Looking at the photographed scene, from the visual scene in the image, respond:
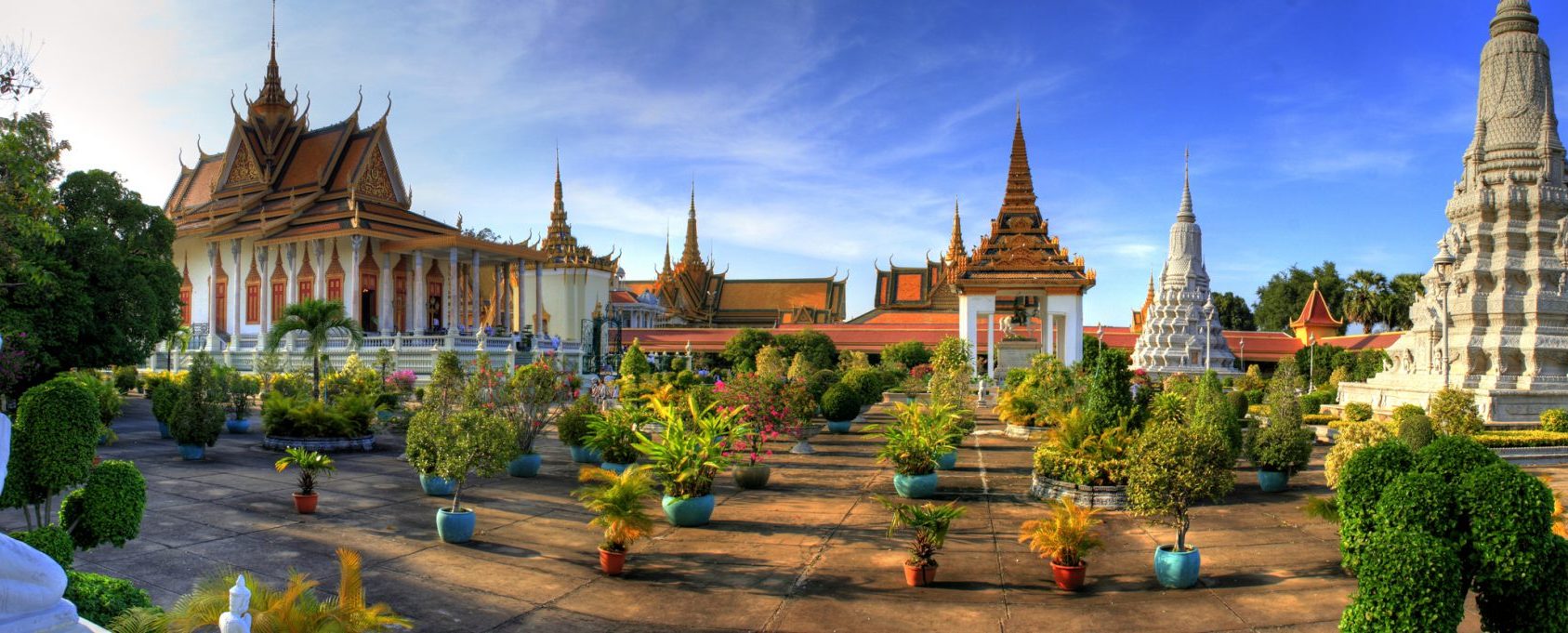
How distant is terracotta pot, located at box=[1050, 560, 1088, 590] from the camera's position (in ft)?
23.3

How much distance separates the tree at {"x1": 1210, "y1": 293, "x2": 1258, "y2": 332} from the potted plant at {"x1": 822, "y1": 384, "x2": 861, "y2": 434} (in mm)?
52024

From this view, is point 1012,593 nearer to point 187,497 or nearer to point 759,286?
point 187,497

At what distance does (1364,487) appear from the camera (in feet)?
16.8

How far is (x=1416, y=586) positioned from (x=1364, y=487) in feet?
2.43

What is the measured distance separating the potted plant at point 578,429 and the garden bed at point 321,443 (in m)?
3.74

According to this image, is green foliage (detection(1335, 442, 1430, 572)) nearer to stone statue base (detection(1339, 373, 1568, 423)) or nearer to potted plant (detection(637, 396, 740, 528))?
potted plant (detection(637, 396, 740, 528))

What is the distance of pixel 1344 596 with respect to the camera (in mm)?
6844

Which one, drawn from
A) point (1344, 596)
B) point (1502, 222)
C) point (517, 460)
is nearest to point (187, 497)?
point (517, 460)

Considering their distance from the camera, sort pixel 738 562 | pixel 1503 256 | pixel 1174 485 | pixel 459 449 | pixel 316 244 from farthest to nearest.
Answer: pixel 316 244 → pixel 1503 256 → pixel 459 449 → pixel 738 562 → pixel 1174 485

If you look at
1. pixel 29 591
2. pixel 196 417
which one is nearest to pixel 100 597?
pixel 29 591

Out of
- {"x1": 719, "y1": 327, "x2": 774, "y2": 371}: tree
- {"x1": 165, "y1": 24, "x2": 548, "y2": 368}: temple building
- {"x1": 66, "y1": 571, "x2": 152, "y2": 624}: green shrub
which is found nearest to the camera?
{"x1": 66, "y1": 571, "x2": 152, "y2": 624}: green shrub

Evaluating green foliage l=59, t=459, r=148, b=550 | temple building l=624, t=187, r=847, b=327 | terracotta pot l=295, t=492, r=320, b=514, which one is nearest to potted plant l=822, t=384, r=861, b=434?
terracotta pot l=295, t=492, r=320, b=514

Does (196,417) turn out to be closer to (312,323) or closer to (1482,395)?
(312,323)

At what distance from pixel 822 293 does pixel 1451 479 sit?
5445 centimetres
